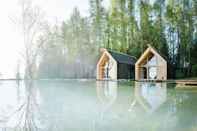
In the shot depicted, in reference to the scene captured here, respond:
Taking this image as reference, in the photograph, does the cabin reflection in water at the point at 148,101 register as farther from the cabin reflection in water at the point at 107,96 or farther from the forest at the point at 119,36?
the forest at the point at 119,36

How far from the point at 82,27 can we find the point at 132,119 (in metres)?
23.7

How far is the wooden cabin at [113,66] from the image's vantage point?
24183 mm

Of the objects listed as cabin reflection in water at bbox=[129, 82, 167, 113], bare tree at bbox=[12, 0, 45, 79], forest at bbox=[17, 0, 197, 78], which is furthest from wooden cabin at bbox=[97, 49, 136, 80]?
cabin reflection in water at bbox=[129, 82, 167, 113]

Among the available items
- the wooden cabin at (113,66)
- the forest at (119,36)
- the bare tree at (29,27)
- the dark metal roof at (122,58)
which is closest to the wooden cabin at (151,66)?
the forest at (119,36)

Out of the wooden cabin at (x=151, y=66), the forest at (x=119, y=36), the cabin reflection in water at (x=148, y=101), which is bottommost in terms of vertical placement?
the cabin reflection in water at (x=148, y=101)

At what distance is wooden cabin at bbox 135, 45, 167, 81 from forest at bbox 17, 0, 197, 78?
45.0 inches

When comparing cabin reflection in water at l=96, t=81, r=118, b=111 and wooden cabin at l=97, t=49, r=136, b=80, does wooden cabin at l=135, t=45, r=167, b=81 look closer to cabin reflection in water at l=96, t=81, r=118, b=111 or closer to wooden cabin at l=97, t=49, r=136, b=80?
wooden cabin at l=97, t=49, r=136, b=80

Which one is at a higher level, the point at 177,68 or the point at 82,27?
the point at 82,27

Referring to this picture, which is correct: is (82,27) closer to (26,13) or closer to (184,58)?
(26,13)

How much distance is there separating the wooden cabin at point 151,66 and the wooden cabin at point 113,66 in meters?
1.62

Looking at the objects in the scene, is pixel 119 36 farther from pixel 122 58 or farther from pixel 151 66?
pixel 151 66

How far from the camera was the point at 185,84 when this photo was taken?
1784 cm

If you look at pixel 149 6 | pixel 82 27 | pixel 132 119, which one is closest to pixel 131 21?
pixel 149 6

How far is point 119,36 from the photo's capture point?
93.4 feet
